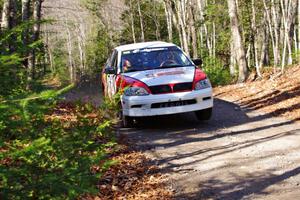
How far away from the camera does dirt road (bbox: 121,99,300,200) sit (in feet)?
18.0

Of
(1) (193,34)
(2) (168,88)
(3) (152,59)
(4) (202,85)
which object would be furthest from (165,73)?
(1) (193,34)

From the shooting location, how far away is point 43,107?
2826 millimetres

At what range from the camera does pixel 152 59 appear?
33.5ft

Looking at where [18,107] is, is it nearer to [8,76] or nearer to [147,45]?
[8,76]

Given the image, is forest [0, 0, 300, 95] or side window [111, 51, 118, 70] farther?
forest [0, 0, 300, 95]

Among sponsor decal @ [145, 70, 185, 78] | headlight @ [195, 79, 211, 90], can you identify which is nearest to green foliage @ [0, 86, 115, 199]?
sponsor decal @ [145, 70, 185, 78]

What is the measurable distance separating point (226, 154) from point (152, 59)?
12.6 ft

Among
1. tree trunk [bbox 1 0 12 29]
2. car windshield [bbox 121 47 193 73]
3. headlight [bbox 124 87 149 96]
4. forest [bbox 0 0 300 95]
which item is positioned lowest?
headlight [bbox 124 87 149 96]

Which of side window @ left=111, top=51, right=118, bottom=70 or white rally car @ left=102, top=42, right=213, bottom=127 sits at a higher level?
side window @ left=111, top=51, right=118, bottom=70

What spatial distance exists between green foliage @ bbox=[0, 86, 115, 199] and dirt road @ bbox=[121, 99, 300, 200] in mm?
2235

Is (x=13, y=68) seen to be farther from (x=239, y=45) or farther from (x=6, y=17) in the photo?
(x=239, y=45)

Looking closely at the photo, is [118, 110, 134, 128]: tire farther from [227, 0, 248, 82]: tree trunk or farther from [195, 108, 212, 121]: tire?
[227, 0, 248, 82]: tree trunk

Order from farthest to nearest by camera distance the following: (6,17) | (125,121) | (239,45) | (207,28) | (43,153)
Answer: (207,28)
(239,45)
(125,121)
(6,17)
(43,153)

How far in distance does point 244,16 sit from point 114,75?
99.7ft
